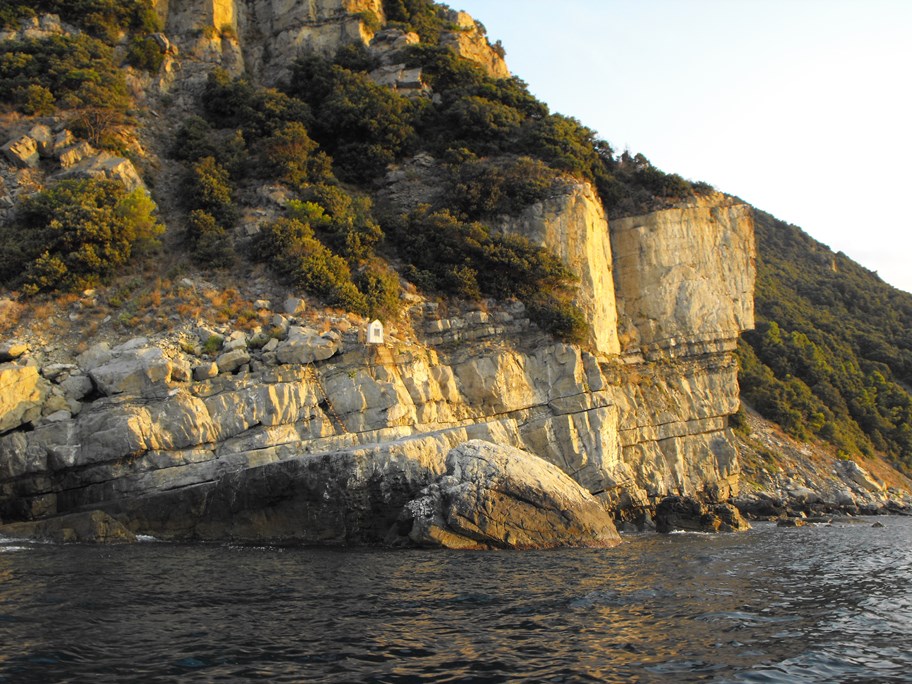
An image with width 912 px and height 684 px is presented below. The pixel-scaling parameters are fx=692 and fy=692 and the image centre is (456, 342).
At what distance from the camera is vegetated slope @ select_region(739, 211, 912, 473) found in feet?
152

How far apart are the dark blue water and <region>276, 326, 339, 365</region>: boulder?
769 centimetres

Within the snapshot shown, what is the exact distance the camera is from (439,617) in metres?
9.32

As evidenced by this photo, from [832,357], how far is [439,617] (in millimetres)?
54044

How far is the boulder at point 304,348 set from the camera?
21703 mm

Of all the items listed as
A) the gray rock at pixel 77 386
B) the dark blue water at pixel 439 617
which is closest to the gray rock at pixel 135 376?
the gray rock at pixel 77 386

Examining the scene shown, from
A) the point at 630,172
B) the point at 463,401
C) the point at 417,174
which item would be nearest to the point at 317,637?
the point at 463,401

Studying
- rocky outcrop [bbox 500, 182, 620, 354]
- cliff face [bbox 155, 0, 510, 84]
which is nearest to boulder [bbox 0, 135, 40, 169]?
cliff face [bbox 155, 0, 510, 84]

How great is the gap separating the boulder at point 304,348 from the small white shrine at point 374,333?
116 cm

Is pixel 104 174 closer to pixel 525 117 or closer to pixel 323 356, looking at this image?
pixel 323 356

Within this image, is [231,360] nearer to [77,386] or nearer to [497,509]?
[77,386]

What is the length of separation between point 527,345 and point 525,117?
17.1 meters

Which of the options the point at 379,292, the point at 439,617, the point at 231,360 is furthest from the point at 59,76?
the point at 439,617

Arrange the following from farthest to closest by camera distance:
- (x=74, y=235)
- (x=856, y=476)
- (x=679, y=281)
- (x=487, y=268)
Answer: (x=856, y=476)
(x=679, y=281)
(x=487, y=268)
(x=74, y=235)

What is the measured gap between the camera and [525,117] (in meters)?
38.6
